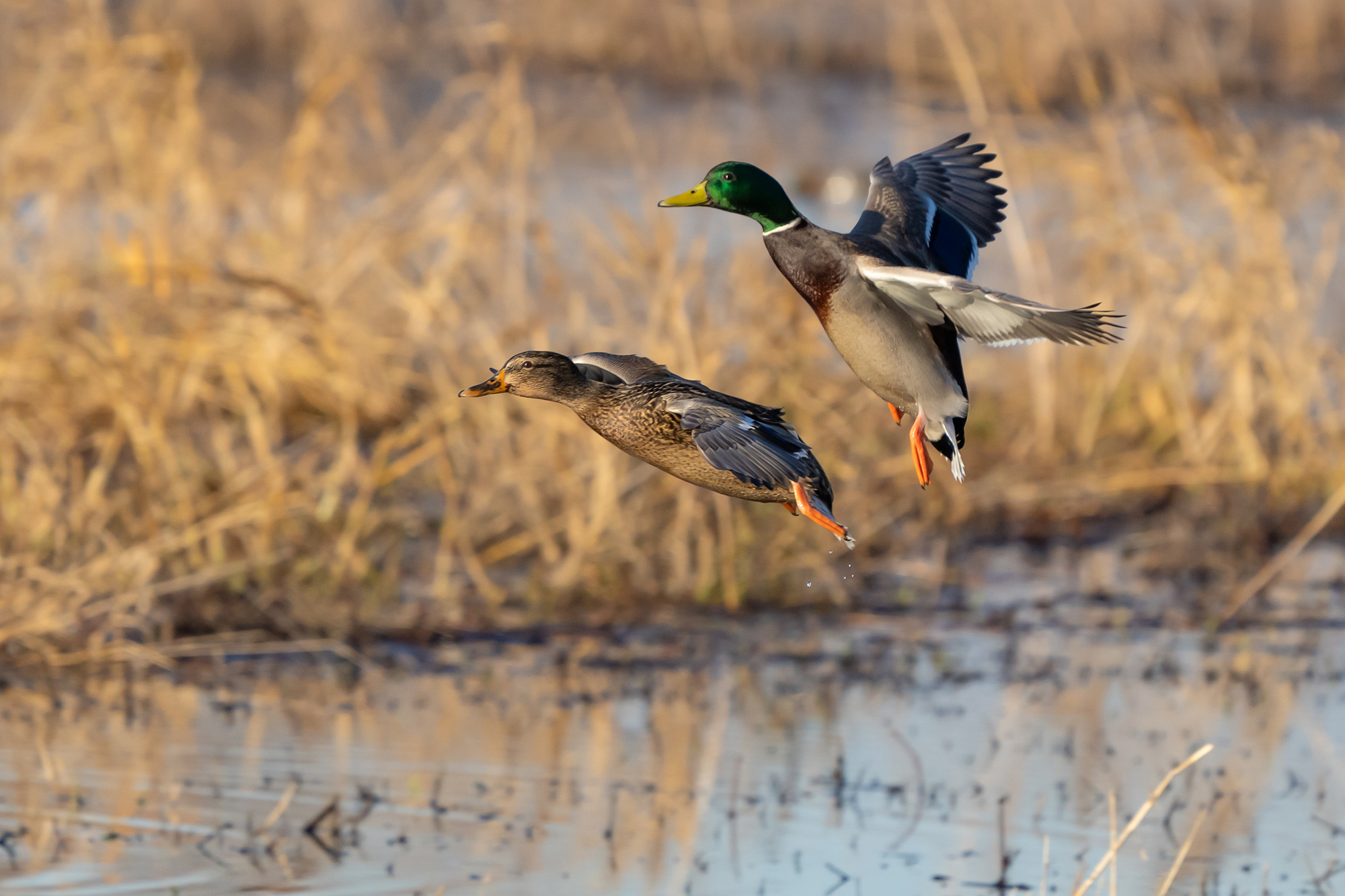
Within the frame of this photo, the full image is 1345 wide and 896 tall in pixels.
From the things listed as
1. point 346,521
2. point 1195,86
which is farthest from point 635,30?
point 346,521

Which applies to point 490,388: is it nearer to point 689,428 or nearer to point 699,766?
point 689,428

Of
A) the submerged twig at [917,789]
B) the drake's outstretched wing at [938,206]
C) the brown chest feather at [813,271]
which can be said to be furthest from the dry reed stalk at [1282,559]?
the brown chest feather at [813,271]

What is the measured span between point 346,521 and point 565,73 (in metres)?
12.4

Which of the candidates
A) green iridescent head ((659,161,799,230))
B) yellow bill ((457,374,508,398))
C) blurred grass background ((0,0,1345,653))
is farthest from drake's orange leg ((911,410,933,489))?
blurred grass background ((0,0,1345,653))

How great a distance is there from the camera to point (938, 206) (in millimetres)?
3787

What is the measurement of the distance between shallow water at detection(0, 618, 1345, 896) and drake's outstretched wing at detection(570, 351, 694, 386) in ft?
7.05

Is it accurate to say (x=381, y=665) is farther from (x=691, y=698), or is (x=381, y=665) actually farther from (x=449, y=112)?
(x=449, y=112)

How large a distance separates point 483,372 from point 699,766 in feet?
8.26

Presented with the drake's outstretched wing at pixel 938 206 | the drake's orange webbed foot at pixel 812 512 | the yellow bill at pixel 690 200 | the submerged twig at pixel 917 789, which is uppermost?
the drake's outstretched wing at pixel 938 206

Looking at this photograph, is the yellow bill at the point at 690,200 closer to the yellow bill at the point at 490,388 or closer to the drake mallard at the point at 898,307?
the drake mallard at the point at 898,307

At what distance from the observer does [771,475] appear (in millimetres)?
3025

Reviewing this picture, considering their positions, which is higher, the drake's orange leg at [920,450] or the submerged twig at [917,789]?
the drake's orange leg at [920,450]

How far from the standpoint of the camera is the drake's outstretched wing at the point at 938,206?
356cm

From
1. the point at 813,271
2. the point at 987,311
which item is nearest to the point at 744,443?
the point at 813,271
